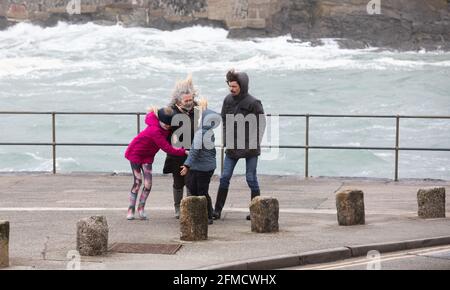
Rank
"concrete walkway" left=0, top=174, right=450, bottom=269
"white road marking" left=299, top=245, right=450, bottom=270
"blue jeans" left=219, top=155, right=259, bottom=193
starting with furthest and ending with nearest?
"blue jeans" left=219, top=155, right=259, bottom=193 → "concrete walkway" left=0, top=174, right=450, bottom=269 → "white road marking" left=299, top=245, right=450, bottom=270

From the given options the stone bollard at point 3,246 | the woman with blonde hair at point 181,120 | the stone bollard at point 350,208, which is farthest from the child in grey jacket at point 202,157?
the stone bollard at point 3,246

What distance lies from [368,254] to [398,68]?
52.8 m

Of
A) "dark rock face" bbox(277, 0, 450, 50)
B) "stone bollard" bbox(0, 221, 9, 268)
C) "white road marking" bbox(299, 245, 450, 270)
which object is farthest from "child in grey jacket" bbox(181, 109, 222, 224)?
"dark rock face" bbox(277, 0, 450, 50)

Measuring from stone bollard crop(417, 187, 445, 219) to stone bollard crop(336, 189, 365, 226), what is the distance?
86cm

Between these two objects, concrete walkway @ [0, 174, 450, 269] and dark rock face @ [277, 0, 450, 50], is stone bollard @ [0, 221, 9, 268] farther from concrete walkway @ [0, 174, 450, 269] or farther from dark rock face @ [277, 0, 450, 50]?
dark rock face @ [277, 0, 450, 50]

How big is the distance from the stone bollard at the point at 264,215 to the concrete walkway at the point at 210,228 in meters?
0.11

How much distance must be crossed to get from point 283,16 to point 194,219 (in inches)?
2804

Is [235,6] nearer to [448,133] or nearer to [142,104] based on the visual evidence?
[142,104]

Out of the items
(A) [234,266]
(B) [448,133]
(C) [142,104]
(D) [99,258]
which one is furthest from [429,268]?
(C) [142,104]

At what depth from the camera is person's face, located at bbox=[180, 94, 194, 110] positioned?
12.2 metres

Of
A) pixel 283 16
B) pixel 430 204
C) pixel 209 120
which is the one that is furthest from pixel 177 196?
pixel 283 16

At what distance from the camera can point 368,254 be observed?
10789mm

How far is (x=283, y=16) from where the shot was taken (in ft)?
268

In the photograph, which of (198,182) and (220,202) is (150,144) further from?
(220,202)
